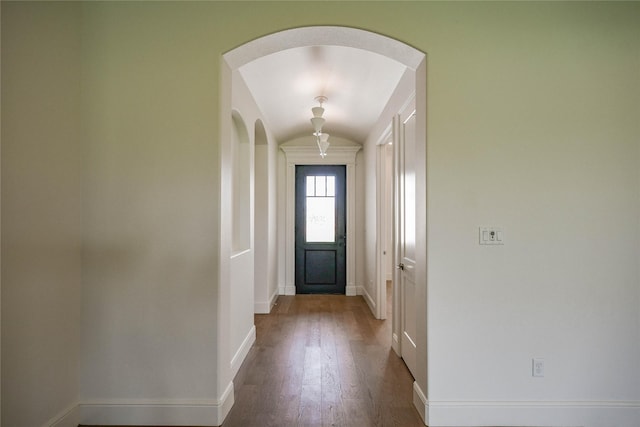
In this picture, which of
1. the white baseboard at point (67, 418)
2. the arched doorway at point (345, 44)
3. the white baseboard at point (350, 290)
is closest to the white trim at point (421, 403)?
the arched doorway at point (345, 44)

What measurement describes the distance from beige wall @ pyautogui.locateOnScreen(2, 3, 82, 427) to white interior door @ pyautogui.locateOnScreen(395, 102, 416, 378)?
7.62ft

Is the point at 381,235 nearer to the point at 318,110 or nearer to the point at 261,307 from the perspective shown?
the point at 318,110

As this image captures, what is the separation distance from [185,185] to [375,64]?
76.6 inches

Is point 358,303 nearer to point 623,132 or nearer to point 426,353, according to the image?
point 426,353

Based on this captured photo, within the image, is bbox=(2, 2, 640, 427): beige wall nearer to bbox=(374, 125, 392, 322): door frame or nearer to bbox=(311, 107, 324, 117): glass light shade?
bbox=(311, 107, 324, 117): glass light shade

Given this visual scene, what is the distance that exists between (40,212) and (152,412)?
1325 mm

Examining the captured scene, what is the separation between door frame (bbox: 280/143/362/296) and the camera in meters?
5.76

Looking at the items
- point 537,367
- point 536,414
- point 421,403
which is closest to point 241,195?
point 421,403

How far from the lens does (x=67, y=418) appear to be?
6.63 ft

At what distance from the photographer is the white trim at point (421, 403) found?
2084 millimetres

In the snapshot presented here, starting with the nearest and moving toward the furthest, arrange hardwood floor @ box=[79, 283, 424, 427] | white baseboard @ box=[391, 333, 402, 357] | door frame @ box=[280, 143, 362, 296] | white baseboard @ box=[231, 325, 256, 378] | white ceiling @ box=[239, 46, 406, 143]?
hardwood floor @ box=[79, 283, 424, 427], white baseboard @ box=[231, 325, 256, 378], white ceiling @ box=[239, 46, 406, 143], white baseboard @ box=[391, 333, 402, 357], door frame @ box=[280, 143, 362, 296]

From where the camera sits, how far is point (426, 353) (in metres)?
2.11

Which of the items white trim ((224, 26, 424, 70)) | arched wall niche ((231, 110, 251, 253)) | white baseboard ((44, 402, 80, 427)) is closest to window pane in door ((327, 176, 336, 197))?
arched wall niche ((231, 110, 251, 253))

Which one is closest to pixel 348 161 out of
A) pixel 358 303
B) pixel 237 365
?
pixel 358 303
